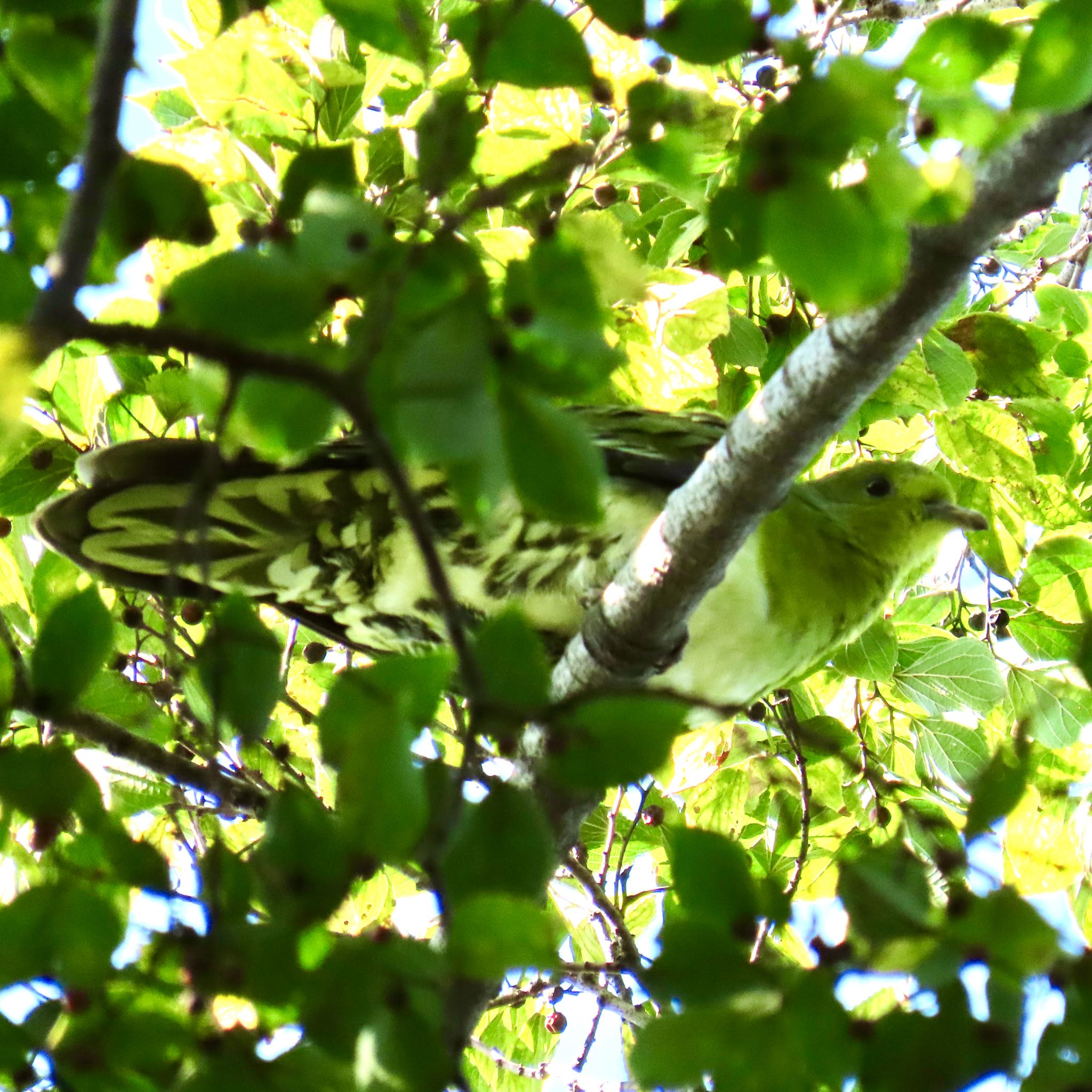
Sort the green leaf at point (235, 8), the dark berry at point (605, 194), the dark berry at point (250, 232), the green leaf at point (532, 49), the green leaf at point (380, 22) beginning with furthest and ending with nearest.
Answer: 1. the dark berry at point (605, 194)
2. the dark berry at point (250, 232)
3. the green leaf at point (235, 8)
4. the green leaf at point (380, 22)
5. the green leaf at point (532, 49)

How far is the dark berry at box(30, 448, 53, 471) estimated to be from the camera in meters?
2.30

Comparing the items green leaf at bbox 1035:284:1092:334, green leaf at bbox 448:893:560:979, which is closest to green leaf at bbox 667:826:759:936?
green leaf at bbox 448:893:560:979

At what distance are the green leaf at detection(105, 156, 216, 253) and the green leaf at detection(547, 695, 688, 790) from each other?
0.59m

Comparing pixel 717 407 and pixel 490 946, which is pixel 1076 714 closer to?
pixel 717 407

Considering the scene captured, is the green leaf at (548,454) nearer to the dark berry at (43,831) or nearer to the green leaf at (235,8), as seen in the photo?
the dark berry at (43,831)

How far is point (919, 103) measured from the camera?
0.98 m

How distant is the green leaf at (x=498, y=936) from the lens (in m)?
0.80

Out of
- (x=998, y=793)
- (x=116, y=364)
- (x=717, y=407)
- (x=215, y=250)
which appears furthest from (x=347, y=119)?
(x=998, y=793)

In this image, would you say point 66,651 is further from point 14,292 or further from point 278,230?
point 278,230

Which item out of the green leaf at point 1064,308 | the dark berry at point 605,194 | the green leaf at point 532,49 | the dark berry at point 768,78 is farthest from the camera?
the green leaf at point 1064,308

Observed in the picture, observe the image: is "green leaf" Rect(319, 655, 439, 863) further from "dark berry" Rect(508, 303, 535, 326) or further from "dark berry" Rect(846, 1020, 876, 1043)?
"dark berry" Rect(846, 1020, 876, 1043)

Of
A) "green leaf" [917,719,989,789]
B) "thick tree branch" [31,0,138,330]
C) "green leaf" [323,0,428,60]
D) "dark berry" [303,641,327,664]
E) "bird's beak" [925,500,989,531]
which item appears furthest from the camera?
"dark berry" [303,641,327,664]

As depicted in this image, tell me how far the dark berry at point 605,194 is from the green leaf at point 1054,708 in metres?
1.33

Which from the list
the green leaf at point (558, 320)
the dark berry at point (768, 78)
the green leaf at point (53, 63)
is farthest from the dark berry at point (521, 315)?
the dark berry at point (768, 78)
